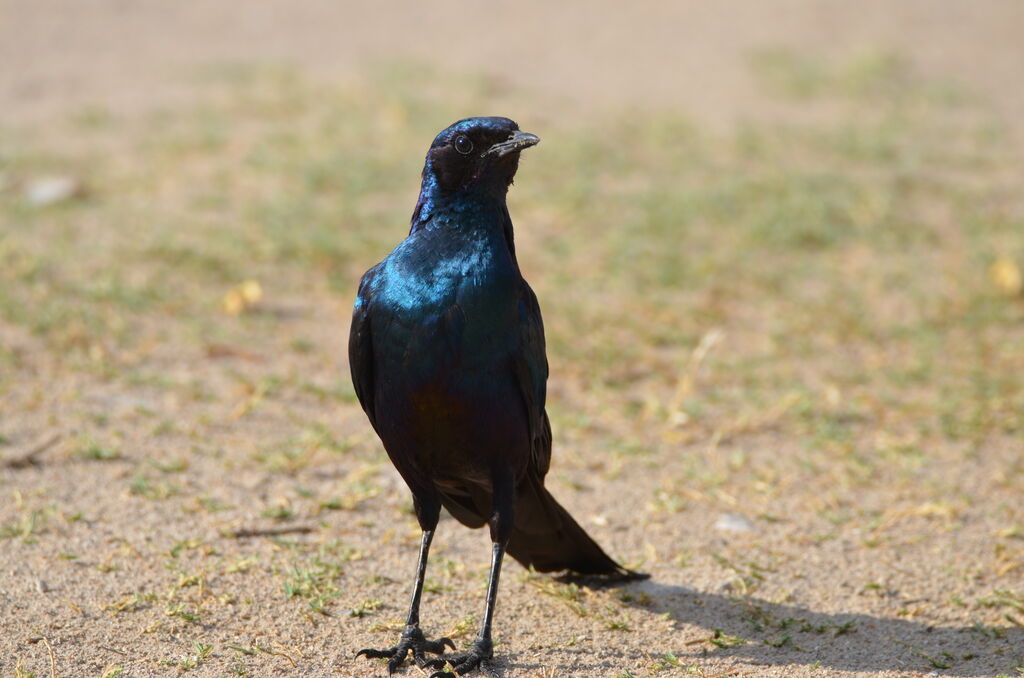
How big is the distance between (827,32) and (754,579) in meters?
8.26

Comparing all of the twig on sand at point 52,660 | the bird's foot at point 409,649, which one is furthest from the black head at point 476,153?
the twig on sand at point 52,660

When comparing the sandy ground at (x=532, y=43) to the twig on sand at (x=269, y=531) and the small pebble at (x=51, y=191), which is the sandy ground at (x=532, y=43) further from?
the twig on sand at (x=269, y=531)

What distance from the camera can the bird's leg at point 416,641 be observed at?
376 centimetres

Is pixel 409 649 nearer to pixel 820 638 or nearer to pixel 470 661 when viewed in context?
pixel 470 661

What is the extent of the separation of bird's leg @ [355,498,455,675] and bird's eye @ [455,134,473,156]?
1083mm

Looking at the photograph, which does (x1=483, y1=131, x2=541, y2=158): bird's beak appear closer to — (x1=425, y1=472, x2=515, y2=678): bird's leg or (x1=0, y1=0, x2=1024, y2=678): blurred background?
(x1=425, y1=472, x2=515, y2=678): bird's leg

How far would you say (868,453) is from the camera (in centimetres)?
561

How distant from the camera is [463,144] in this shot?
3.73 meters

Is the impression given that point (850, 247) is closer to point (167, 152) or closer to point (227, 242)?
point (227, 242)

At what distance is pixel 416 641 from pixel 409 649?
0.10 ft

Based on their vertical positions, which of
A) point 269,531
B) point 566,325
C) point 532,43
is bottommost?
point 269,531

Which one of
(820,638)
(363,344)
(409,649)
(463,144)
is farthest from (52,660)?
(820,638)

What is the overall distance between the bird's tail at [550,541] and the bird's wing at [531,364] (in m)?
0.19

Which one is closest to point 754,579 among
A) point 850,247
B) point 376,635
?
point 376,635
